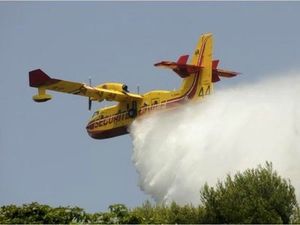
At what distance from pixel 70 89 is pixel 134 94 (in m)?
5.30

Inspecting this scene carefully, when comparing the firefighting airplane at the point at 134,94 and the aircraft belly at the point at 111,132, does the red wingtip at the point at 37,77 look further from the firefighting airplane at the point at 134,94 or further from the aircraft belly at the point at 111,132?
the aircraft belly at the point at 111,132

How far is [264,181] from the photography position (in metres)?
64.9

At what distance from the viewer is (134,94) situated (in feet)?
273

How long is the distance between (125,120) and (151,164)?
4.31 metres

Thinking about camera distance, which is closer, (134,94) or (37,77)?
(37,77)

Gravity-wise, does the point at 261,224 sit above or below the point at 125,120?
below

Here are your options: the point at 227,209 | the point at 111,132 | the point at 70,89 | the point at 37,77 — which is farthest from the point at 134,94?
the point at 227,209

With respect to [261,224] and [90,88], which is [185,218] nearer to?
[261,224]

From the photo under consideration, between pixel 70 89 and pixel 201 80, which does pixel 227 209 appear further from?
pixel 70 89

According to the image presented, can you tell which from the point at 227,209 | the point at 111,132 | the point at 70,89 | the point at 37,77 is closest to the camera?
the point at 227,209

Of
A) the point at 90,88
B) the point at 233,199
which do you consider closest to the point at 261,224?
the point at 233,199

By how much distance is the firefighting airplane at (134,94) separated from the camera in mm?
80562

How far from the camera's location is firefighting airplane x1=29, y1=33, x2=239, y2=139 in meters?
80.6

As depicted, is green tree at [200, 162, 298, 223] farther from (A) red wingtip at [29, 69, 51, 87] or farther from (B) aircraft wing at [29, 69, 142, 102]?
(A) red wingtip at [29, 69, 51, 87]
